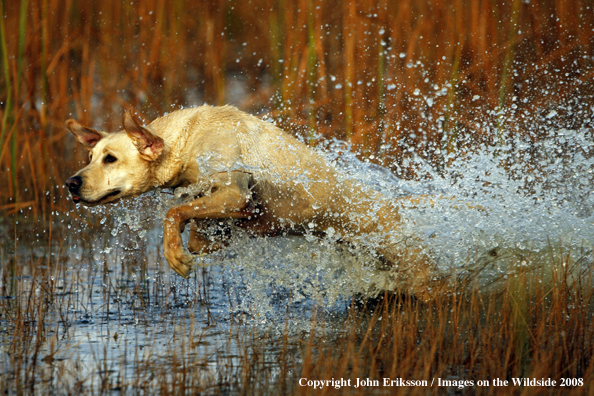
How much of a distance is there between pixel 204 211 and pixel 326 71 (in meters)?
4.63

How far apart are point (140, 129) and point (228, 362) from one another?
5.36 feet

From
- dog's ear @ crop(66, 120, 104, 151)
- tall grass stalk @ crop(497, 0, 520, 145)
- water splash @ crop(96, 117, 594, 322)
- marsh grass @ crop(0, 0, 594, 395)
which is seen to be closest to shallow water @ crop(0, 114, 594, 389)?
water splash @ crop(96, 117, 594, 322)

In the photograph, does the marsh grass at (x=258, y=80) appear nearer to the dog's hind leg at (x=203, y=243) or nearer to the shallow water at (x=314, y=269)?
the shallow water at (x=314, y=269)

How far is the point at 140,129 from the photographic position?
4152 mm

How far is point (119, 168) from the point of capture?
4.28 meters

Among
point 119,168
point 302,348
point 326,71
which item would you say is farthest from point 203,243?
point 326,71

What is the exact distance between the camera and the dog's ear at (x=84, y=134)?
178 inches

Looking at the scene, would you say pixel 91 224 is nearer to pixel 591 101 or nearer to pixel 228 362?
pixel 228 362

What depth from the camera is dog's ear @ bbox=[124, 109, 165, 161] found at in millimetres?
4148

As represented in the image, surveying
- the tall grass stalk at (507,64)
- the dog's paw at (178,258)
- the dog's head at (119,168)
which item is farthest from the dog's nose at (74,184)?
the tall grass stalk at (507,64)

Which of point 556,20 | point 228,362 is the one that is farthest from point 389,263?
point 556,20

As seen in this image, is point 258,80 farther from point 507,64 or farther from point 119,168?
point 119,168

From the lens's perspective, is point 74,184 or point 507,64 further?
point 507,64

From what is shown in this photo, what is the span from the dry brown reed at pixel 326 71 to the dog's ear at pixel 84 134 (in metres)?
2.78
